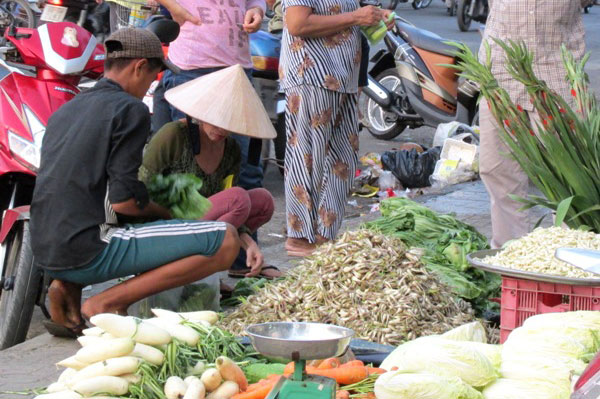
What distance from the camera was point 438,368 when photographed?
3395 millimetres

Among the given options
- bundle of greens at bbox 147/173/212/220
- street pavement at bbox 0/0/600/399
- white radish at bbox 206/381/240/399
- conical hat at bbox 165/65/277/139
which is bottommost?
street pavement at bbox 0/0/600/399

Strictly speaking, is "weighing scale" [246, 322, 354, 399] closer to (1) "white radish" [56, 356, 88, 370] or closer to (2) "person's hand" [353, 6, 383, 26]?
(1) "white radish" [56, 356, 88, 370]

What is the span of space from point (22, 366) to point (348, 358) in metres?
1.49

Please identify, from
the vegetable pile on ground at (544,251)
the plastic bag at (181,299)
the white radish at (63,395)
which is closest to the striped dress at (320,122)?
the plastic bag at (181,299)

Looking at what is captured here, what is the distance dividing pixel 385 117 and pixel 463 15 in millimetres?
12843

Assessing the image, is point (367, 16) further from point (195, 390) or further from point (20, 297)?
point (195, 390)

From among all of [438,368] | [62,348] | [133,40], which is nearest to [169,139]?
[133,40]

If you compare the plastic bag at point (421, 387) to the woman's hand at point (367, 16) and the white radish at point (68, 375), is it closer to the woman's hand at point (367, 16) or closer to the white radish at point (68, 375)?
the white radish at point (68, 375)

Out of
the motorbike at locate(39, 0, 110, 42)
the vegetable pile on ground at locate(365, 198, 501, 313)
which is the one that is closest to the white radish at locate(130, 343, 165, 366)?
the vegetable pile on ground at locate(365, 198, 501, 313)

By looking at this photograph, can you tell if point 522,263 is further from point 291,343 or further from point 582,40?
point 582,40

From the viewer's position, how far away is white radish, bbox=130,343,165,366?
3.41 m

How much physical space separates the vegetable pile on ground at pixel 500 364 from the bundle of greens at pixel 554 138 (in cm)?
104

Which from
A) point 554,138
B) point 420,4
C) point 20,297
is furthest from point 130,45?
point 420,4

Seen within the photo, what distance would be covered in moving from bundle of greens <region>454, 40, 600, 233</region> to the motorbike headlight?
2149 mm
